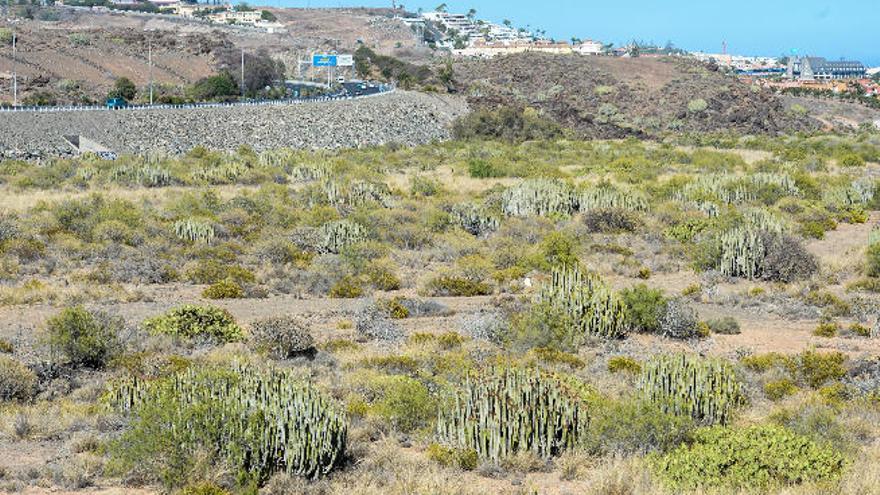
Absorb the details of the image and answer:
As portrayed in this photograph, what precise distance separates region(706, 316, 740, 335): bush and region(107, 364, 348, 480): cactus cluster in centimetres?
994

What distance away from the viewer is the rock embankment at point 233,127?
54.1 m

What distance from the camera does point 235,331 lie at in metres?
19.1

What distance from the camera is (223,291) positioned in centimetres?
2325

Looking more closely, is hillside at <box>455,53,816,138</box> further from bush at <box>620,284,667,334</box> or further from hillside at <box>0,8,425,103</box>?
bush at <box>620,284,667,334</box>

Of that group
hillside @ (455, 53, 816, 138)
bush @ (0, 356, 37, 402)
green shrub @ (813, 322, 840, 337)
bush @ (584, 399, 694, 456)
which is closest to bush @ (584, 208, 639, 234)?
green shrub @ (813, 322, 840, 337)

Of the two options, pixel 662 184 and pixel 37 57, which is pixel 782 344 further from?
pixel 37 57

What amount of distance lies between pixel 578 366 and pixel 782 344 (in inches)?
181

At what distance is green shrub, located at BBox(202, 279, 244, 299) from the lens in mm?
23156

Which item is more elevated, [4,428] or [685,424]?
[685,424]

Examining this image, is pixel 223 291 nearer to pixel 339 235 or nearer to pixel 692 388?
pixel 339 235

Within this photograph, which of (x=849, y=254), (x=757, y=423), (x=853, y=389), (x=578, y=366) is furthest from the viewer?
(x=849, y=254)

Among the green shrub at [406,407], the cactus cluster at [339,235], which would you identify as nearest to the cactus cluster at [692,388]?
the green shrub at [406,407]

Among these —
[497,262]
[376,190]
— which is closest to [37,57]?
[376,190]

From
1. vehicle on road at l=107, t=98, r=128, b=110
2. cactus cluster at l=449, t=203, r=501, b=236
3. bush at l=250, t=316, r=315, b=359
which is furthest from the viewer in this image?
vehicle on road at l=107, t=98, r=128, b=110
